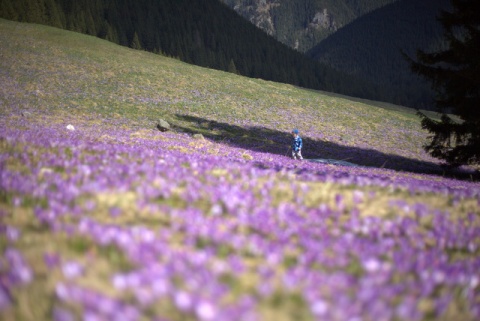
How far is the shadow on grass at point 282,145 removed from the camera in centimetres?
2238

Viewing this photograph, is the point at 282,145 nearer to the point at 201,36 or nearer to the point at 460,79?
the point at 460,79

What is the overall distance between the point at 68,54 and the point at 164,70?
15.5 metres

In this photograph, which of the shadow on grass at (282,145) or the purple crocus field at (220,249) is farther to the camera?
the shadow on grass at (282,145)

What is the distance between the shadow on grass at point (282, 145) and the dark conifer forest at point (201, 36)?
88422 millimetres

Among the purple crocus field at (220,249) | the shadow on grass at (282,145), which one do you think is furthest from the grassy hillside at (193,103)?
A: the purple crocus field at (220,249)

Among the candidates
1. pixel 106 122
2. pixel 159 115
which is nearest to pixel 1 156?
pixel 106 122

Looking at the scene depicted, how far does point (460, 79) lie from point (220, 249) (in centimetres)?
2076

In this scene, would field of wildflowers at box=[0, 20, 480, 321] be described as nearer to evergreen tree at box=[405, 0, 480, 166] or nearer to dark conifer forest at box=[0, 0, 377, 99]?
evergreen tree at box=[405, 0, 480, 166]

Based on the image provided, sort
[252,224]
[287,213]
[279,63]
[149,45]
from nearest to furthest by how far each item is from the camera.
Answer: [252,224] → [287,213] → [149,45] → [279,63]

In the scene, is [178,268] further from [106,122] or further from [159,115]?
[159,115]

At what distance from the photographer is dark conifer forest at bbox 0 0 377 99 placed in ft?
368

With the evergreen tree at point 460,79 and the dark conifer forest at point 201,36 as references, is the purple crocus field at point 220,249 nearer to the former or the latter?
the evergreen tree at point 460,79

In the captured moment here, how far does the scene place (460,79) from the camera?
1684cm

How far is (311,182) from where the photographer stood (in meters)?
4.72
